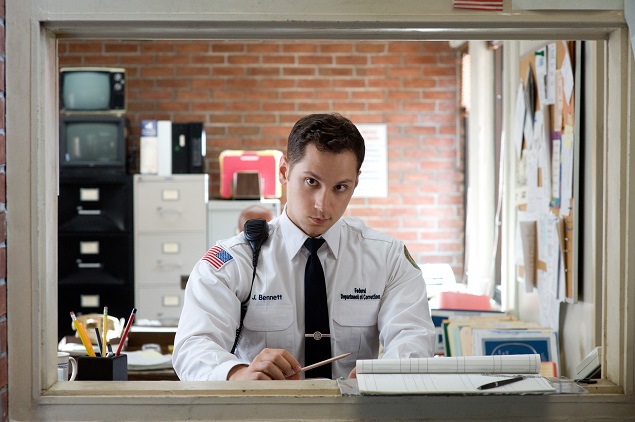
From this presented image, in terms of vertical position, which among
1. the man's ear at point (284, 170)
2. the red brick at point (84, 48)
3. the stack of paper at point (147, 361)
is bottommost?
the stack of paper at point (147, 361)

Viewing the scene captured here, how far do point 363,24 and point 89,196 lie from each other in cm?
416

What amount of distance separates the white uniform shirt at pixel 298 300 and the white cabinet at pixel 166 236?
320 cm

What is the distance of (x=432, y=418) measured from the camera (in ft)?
3.46

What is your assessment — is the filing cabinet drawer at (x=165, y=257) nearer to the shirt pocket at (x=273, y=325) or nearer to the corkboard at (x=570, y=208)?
the corkboard at (x=570, y=208)

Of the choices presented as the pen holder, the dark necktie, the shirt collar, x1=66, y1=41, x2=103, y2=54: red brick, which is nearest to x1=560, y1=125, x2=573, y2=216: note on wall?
the shirt collar

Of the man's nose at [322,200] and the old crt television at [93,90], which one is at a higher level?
the old crt television at [93,90]

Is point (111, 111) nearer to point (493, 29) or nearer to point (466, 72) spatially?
point (466, 72)

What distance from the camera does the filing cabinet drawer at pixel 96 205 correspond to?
492 centimetres

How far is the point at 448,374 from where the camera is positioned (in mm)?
1081

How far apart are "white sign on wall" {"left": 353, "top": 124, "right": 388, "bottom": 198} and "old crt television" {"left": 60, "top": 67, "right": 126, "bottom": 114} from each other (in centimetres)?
174

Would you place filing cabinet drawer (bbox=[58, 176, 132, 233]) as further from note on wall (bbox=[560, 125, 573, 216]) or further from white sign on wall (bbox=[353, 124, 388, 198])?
note on wall (bbox=[560, 125, 573, 216])

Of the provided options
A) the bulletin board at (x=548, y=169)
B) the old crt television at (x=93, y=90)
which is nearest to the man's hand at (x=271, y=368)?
the bulletin board at (x=548, y=169)

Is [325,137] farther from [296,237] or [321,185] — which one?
[296,237]

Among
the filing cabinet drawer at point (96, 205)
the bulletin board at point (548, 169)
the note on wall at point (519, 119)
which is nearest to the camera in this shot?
the bulletin board at point (548, 169)
